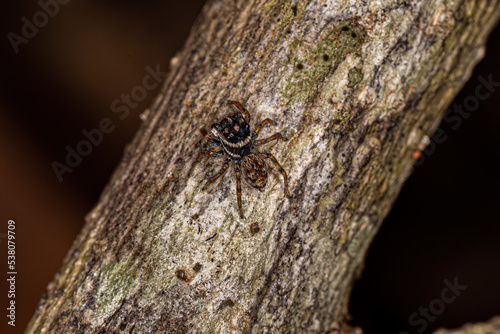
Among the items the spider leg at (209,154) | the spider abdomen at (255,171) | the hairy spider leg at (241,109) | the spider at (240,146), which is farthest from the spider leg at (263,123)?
the spider leg at (209,154)

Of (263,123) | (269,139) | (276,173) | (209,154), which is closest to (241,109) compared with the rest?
(263,123)

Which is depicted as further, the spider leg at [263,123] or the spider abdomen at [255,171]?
the spider leg at [263,123]

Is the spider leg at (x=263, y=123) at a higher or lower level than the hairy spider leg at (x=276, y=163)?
higher

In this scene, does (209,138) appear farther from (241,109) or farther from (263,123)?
(263,123)

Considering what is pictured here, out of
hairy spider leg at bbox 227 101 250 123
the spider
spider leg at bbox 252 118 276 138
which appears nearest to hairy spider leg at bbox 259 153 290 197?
the spider

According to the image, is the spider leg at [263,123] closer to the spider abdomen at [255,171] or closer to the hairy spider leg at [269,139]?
the hairy spider leg at [269,139]

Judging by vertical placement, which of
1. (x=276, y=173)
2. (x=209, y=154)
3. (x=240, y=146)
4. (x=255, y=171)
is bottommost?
(x=276, y=173)

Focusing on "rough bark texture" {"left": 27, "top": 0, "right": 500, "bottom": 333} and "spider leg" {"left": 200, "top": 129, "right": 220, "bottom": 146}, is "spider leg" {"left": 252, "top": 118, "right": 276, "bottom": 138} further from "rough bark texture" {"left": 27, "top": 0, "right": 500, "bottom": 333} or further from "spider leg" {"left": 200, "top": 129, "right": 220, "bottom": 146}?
"spider leg" {"left": 200, "top": 129, "right": 220, "bottom": 146}
